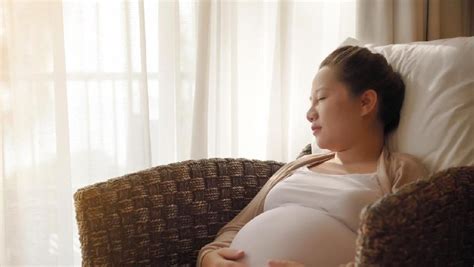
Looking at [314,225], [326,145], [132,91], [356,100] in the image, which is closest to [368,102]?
[356,100]

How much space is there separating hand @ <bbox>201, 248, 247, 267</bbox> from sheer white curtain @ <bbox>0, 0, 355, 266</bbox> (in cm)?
43

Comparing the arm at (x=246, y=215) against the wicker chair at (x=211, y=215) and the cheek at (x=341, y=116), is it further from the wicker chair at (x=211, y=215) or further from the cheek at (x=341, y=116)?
the cheek at (x=341, y=116)

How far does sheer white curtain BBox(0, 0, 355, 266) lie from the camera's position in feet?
4.59

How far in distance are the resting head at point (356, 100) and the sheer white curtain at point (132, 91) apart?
0.39 meters

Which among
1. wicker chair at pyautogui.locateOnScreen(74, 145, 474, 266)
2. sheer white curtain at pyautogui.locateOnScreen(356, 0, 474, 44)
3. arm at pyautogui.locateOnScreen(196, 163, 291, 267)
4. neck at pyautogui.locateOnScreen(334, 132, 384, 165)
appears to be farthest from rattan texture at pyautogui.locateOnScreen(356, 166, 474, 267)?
sheer white curtain at pyautogui.locateOnScreen(356, 0, 474, 44)

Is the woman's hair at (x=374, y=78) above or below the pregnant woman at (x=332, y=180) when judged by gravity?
above

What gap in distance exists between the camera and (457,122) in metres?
1.15

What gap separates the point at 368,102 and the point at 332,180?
0.62 ft

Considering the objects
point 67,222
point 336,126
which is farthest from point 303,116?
point 67,222

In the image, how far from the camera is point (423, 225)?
2.77ft

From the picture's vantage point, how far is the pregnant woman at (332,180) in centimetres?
111

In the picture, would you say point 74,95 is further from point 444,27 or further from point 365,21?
point 444,27

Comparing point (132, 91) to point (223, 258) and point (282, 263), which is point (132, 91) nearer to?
point (223, 258)

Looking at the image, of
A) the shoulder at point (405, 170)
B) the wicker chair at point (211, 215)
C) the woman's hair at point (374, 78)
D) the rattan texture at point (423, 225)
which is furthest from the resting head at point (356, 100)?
the rattan texture at point (423, 225)
